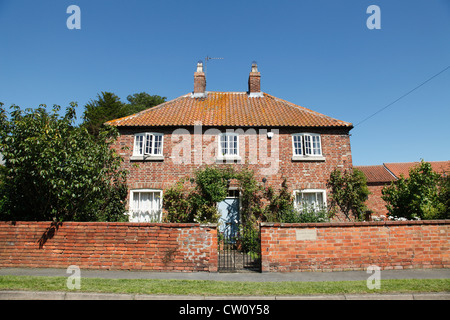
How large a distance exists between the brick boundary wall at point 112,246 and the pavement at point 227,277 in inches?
10.6

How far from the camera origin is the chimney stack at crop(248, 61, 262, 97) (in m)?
18.0

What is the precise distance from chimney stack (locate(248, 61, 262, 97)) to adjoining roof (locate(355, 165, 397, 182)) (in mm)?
17207

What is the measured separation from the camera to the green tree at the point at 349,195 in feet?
43.5

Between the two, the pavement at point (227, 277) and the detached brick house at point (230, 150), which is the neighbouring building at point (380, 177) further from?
the pavement at point (227, 277)

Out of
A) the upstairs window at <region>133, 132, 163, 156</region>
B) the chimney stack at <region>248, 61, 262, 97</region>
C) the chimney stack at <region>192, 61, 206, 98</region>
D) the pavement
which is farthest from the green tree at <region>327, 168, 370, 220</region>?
the chimney stack at <region>192, 61, 206, 98</region>

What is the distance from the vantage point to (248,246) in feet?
35.2

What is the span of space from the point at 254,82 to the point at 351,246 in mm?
13179

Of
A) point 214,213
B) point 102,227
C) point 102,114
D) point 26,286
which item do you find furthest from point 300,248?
point 102,114

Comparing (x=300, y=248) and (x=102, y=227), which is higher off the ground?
(x=102, y=227)

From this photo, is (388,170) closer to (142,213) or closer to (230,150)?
(230,150)

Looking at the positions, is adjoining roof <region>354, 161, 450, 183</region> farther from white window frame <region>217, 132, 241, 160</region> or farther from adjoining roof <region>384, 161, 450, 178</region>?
white window frame <region>217, 132, 241, 160</region>

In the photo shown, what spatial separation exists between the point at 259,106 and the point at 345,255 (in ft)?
35.9

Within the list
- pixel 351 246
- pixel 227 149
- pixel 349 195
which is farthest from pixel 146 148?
pixel 349 195

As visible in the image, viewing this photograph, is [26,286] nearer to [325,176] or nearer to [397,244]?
[397,244]
